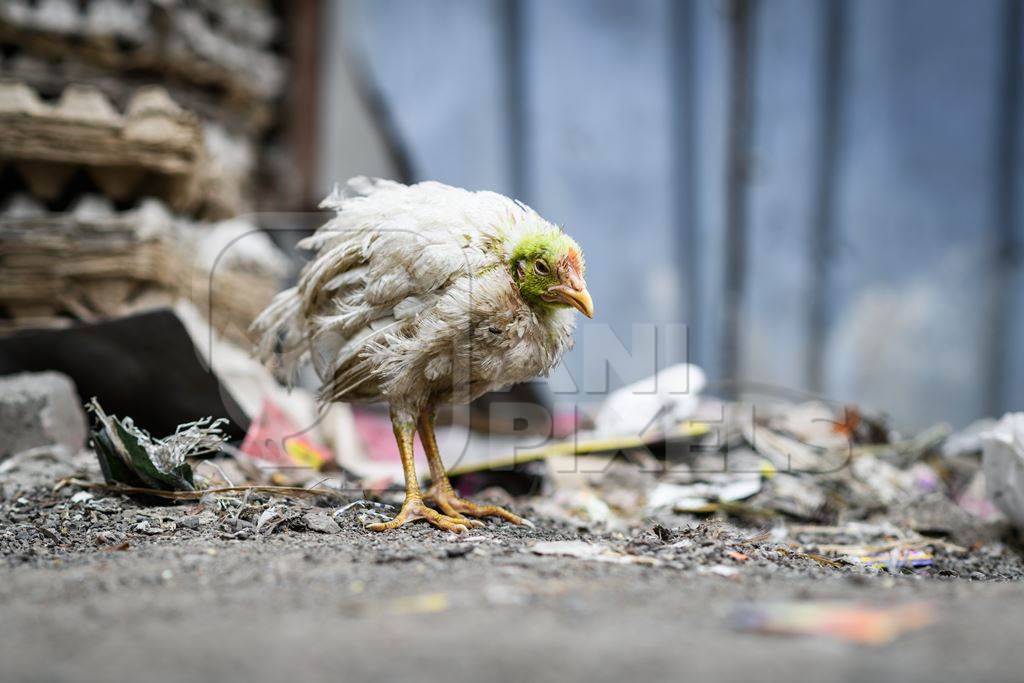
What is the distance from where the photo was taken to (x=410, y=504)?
7.87ft

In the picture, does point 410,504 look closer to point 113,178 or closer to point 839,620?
point 839,620

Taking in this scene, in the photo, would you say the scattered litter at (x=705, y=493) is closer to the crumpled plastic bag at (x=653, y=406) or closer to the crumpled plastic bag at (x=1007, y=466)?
the crumpled plastic bag at (x=653, y=406)

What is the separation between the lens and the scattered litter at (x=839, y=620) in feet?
4.34

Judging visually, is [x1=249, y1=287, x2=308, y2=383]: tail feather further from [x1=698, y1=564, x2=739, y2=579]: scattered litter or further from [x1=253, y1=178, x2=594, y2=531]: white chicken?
[x1=698, y1=564, x2=739, y2=579]: scattered litter

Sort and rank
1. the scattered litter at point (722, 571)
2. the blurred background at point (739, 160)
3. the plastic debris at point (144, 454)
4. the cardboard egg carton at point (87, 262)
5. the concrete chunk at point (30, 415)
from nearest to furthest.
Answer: the scattered litter at point (722, 571) < the plastic debris at point (144, 454) < the concrete chunk at point (30, 415) < the cardboard egg carton at point (87, 262) < the blurred background at point (739, 160)

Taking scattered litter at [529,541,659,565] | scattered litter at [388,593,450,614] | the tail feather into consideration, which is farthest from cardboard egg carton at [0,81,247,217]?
→ scattered litter at [388,593,450,614]

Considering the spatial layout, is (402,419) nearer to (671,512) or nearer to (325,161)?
(671,512)

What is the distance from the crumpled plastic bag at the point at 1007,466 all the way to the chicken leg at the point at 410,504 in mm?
1770

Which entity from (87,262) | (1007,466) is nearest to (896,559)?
(1007,466)

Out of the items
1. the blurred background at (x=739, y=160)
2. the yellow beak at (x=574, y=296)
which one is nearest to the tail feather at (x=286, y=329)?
the yellow beak at (x=574, y=296)

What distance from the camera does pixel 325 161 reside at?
6.37m

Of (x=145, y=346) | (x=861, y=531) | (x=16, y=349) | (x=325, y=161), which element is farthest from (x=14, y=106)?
(x=861, y=531)

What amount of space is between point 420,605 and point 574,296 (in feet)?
3.52

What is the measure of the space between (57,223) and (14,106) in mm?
525
